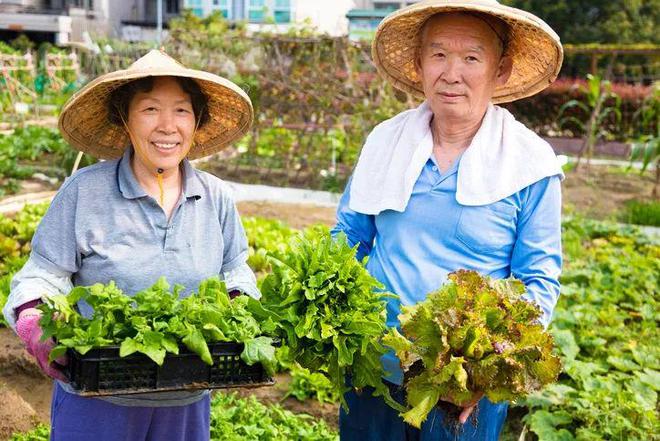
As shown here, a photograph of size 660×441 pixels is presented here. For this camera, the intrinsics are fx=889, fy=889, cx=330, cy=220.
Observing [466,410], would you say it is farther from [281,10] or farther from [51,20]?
[51,20]

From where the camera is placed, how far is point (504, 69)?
2.88m

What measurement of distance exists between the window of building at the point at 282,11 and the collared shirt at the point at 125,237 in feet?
95.9

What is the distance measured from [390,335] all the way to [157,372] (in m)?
0.62

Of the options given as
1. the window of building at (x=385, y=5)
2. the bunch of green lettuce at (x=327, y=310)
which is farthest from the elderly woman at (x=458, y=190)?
the window of building at (x=385, y=5)

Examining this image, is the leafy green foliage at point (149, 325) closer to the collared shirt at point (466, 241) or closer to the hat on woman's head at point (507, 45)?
the collared shirt at point (466, 241)

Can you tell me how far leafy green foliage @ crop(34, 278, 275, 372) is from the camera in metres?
2.24

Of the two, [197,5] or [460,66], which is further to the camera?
[197,5]

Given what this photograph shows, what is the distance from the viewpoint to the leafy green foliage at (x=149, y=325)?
2.24 meters

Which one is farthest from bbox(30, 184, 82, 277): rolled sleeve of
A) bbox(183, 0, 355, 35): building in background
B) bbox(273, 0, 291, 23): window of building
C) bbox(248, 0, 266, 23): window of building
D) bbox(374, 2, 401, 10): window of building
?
bbox(374, 2, 401, 10): window of building

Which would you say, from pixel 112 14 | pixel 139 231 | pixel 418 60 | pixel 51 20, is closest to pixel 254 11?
pixel 112 14

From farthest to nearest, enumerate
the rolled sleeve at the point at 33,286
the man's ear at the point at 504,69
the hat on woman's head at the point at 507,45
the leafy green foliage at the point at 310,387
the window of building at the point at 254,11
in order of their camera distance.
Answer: the window of building at the point at 254,11
the leafy green foliage at the point at 310,387
the man's ear at the point at 504,69
the hat on woman's head at the point at 507,45
the rolled sleeve at the point at 33,286

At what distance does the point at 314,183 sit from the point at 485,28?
338 inches

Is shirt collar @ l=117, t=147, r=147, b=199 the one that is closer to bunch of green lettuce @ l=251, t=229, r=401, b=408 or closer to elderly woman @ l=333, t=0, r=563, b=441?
bunch of green lettuce @ l=251, t=229, r=401, b=408

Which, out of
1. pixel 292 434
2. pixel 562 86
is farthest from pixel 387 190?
pixel 562 86
